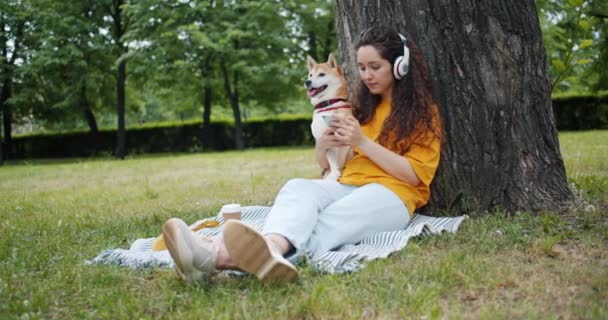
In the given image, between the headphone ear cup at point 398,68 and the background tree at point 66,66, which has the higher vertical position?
the background tree at point 66,66

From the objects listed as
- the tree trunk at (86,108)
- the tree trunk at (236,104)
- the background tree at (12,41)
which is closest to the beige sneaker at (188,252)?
the tree trunk at (236,104)

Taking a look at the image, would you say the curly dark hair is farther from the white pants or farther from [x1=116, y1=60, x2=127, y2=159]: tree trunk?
[x1=116, y1=60, x2=127, y2=159]: tree trunk

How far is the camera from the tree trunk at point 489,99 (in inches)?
149

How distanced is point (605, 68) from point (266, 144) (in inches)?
654

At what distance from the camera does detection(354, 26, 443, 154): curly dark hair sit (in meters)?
3.36

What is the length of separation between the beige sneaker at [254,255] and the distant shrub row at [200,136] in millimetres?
19793

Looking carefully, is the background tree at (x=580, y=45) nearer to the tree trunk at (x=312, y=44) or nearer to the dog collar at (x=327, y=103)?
the dog collar at (x=327, y=103)

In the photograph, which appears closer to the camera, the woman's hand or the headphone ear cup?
the woman's hand

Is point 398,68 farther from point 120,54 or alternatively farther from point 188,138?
point 188,138

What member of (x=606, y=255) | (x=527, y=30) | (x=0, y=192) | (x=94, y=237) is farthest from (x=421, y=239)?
(x=0, y=192)

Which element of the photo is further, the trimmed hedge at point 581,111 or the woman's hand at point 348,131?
the trimmed hedge at point 581,111

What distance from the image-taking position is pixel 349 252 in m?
2.93

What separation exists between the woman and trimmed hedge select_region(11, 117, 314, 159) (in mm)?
18195

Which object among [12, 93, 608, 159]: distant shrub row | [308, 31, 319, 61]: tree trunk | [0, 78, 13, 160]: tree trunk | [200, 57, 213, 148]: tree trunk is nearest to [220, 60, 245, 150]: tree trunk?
[200, 57, 213, 148]: tree trunk
